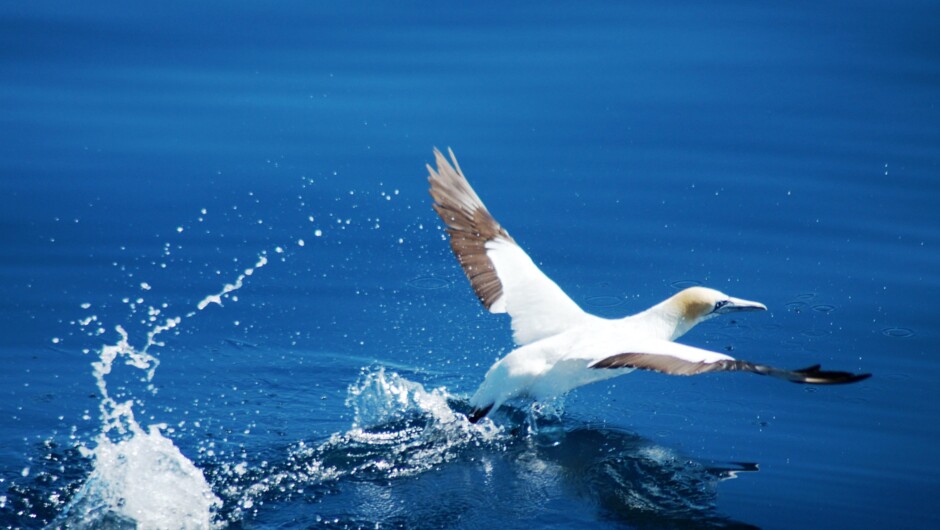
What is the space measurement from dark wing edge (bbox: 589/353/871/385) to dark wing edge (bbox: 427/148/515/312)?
150 cm

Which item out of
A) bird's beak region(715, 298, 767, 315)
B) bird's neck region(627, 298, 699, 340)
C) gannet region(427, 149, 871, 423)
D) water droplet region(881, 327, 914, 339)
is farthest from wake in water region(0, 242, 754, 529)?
water droplet region(881, 327, 914, 339)

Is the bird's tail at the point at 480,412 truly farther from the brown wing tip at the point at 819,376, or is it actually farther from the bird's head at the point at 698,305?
the brown wing tip at the point at 819,376

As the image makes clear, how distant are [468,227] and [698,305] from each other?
1.64 metres

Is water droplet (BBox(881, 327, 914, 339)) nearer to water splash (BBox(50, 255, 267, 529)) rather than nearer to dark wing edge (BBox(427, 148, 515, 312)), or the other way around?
dark wing edge (BBox(427, 148, 515, 312))

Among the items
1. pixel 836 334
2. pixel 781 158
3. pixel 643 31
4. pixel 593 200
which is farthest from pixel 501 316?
pixel 643 31

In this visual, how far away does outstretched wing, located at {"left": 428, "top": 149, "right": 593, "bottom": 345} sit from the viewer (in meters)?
8.45

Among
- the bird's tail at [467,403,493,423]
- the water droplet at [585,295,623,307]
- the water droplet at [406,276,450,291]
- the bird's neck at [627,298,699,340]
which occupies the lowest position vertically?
the bird's tail at [467,403,493,423]

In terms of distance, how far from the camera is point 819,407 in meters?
8.51

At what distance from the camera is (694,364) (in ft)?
22.7

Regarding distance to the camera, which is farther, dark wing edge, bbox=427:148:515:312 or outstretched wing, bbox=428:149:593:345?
dark wing edge, bbox=427:148:515:312

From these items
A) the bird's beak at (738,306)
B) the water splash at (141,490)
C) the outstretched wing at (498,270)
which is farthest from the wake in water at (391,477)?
the bird's beak at (738,306)

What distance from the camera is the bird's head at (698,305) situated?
8383 millimetres

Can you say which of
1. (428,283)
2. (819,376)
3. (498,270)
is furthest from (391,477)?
(428,283)

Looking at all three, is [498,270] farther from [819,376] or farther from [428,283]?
[819,376]
